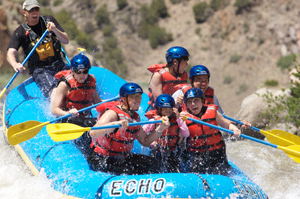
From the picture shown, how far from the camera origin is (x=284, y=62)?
18719 mm

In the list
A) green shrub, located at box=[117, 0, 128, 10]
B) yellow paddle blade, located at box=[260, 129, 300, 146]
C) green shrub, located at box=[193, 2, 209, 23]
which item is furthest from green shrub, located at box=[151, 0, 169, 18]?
yellow paddle blade, located at box=[260, 129, 300, 146]

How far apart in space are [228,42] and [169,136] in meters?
17.6

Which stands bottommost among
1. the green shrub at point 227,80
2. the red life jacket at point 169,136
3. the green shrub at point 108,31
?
the green shrub at point 227,80

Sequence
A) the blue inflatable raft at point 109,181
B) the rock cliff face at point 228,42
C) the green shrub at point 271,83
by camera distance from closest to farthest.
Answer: the blue inflatable raft at point 109,181 < the green shrub at point 271,83 < the rock cliff face at point 228,42

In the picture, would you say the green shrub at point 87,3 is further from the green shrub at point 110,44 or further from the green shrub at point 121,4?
the green shrub at point 110,44

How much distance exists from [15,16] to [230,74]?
1105cm

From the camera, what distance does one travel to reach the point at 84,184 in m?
3.79

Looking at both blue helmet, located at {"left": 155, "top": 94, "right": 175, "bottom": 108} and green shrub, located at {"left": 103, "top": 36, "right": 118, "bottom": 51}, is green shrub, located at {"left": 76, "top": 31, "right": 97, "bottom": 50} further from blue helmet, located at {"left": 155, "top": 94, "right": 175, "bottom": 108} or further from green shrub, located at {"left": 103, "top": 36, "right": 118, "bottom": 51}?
blue helmet, located at {"left": 155, "top": 94, "right": 175, "bottom": 108}

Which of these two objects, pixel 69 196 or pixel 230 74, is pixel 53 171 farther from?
pixel 230 74

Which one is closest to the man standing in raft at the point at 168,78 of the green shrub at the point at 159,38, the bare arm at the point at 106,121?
the bare arm at the point at 106,121

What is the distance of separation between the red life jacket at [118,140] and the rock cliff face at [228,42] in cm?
1326

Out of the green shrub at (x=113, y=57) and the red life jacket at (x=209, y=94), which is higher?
the red life jacket at (x=209, y=94)

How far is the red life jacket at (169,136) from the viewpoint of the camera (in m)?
4.20

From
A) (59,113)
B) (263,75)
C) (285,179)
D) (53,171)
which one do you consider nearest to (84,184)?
(53,171)
